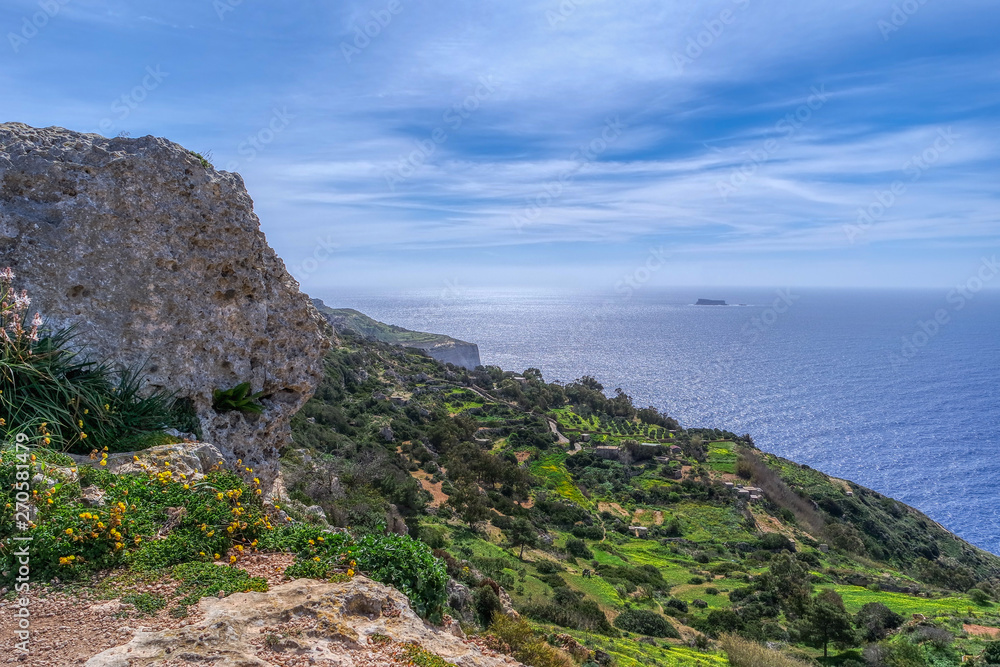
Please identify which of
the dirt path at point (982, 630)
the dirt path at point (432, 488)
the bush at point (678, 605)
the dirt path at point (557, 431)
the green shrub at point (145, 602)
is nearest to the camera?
the green shrub at point (145, 602)

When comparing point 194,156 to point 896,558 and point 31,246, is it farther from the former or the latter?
point 896,558

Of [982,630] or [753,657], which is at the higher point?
[753,657]

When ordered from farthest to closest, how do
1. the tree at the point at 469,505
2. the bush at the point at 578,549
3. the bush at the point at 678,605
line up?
the bush at the point at 578,549, the tree at the point at 469,505, the bush at the point at 678,605

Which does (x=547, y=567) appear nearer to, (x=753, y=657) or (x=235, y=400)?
(x=753, y=657)

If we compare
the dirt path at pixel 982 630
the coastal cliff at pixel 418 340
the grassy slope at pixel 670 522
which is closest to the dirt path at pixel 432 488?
the grassy slope at pixel 670 522

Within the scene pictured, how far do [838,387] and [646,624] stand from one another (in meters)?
89.3

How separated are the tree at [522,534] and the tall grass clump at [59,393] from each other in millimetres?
18033

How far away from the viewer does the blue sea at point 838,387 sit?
5225 centimetres

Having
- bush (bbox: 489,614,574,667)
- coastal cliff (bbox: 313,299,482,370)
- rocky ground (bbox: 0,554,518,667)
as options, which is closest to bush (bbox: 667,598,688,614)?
bush (bbox: 489,614,574,667)

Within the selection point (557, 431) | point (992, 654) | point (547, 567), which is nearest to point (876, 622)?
point (992, 654)

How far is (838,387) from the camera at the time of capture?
87.9 meters

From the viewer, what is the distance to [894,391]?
83.9 m

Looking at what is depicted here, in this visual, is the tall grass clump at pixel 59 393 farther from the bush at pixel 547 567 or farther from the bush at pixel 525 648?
the bush at pixel 547 567

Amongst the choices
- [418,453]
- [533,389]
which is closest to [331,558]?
[418,453]
